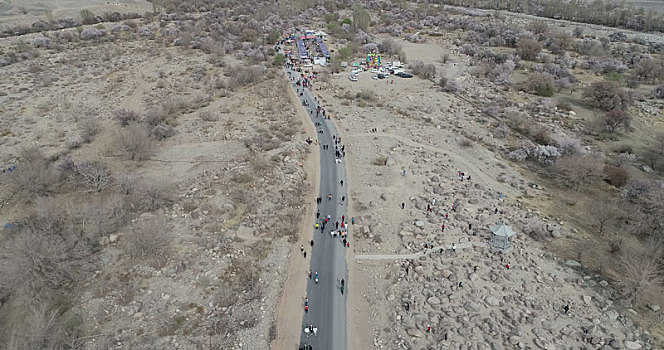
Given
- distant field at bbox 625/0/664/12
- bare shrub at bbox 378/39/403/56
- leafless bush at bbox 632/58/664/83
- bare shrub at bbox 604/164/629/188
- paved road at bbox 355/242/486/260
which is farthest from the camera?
distant field at bbox 625/0/664/12

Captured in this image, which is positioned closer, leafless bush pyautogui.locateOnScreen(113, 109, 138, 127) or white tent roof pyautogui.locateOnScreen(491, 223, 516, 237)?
white tent roof pyautogui.locateOnScreen(491, 223, 516, 237)

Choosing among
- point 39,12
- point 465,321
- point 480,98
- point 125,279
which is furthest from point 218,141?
point 39,12

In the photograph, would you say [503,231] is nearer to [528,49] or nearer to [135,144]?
[135,144]

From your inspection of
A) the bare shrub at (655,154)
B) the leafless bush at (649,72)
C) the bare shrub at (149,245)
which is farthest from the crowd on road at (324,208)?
the leafless bush at (649,72)

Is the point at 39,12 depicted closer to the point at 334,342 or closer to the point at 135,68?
the point at 135,68

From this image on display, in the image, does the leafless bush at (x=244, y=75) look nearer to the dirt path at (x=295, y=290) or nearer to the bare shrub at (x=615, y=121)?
the dirt path at (x=295, y=290)

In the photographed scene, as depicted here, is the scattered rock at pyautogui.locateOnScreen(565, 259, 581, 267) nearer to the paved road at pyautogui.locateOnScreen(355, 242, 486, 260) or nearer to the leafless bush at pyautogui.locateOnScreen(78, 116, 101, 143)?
the paved road at pyautogui.locateOnScreen(355, 242, 486, 260)

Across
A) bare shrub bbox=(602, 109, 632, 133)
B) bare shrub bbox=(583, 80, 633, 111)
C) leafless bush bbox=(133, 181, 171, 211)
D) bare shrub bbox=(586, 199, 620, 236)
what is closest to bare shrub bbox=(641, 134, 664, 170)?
bare shrub bbox=(602, 109, 632, 133)
